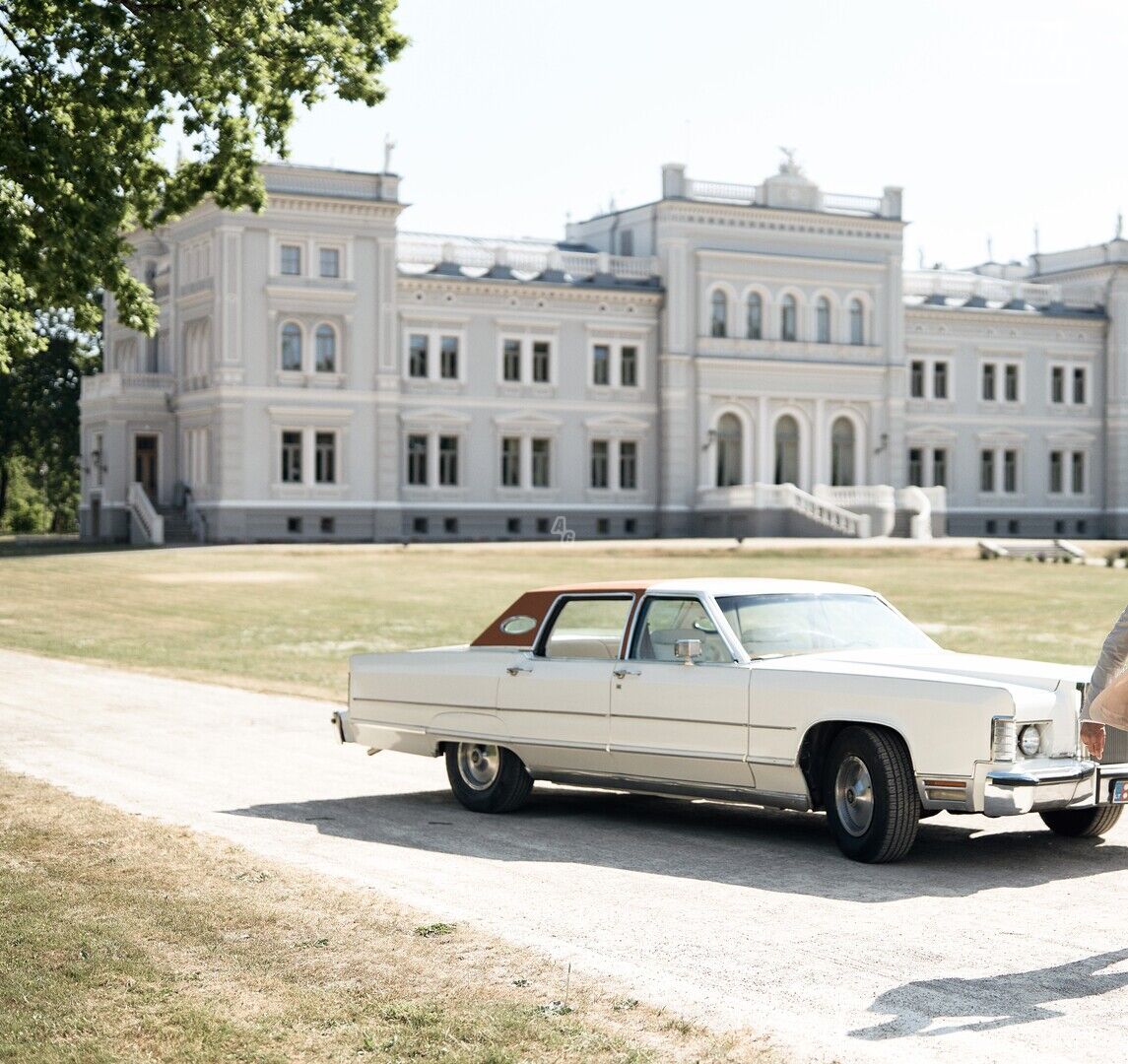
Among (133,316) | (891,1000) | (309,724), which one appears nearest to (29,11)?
(133,316)

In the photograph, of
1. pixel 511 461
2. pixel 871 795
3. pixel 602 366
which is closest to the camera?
pixel 871 795

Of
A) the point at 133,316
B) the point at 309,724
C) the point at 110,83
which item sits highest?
the point at 110,83

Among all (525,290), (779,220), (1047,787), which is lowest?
(1047,787)

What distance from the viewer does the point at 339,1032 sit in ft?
20.5

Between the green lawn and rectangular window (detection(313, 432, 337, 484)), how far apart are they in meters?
9.22

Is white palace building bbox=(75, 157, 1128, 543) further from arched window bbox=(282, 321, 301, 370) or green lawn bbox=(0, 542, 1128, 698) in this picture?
green lawn bbox=(0, 542, 1128, 698)

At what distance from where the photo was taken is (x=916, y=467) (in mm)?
76000

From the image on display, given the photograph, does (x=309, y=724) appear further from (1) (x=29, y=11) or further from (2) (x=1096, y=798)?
(2) (x=1096, y=798)

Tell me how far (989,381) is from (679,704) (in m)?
70.2

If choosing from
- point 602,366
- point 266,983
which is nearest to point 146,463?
point 602,366

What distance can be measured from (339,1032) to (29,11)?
12.7 meters

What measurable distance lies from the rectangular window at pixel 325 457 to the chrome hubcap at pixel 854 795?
5432cm

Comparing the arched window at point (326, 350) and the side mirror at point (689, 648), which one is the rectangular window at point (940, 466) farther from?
the side mirror at point (689, 648)

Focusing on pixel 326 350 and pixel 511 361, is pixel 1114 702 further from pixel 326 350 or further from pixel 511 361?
pixel 511 361
